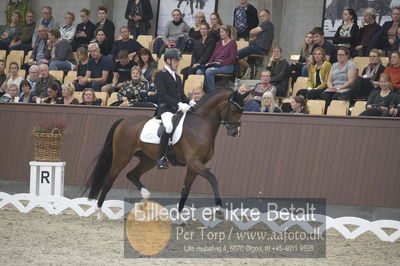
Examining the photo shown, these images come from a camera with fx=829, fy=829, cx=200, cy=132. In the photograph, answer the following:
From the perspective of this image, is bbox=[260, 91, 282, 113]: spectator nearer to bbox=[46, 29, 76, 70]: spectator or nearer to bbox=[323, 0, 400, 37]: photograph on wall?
bbox=[323, 0, 400, 37]: photograph on wall

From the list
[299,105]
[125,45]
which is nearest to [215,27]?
[125,45]

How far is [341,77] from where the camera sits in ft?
41.7

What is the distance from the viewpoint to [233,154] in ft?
38.7

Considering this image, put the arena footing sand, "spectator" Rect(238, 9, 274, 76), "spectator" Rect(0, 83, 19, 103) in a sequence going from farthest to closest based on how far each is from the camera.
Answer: "spectator" Rect(0, 83, 19, 103), "spectator" Rect(238, 9, 274, 76), the arena footing sand

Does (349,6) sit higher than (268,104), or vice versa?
(349,6)

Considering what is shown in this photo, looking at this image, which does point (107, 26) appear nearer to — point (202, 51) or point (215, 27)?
point (215, 27)

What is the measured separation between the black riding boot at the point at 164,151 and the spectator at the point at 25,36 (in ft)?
27.6

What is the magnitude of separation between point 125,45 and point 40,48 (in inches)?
88.9

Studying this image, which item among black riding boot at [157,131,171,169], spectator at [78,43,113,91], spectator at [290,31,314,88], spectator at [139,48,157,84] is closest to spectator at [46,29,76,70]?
spectator at [78,43,113,91]

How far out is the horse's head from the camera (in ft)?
33.0

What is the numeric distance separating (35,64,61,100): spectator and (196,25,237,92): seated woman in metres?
2.66

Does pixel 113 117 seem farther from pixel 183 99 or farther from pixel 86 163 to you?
pixel 183 99

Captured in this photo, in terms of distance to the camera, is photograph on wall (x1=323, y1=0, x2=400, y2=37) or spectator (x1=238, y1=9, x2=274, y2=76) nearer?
spectator (x1=238, y1=9, x2=274, y2=76)

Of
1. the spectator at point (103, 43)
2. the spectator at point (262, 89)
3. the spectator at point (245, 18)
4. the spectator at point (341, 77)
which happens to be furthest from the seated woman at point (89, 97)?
the spectator at point (341, 77)
